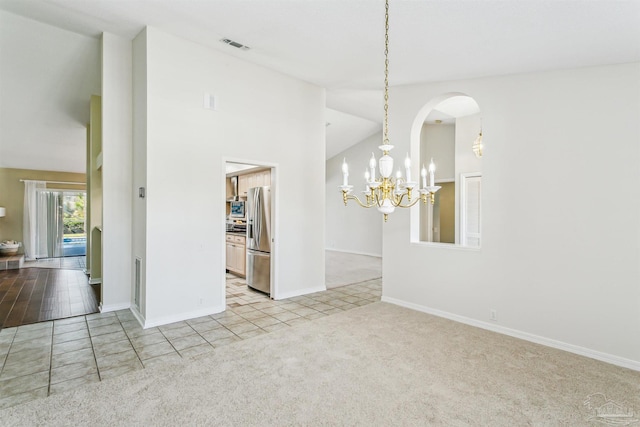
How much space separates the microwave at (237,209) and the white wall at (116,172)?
266 centimetres

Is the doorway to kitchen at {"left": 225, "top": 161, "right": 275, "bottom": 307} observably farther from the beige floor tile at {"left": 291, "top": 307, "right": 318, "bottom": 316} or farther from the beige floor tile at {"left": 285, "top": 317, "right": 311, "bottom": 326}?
the beige floor tile at {"left": 285, "top": 317, "right": 311, "bottom": 326}

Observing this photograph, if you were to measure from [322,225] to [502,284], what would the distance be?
2.87m

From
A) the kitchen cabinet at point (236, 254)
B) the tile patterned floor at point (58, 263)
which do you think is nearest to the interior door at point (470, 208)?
the kitchen cabinet at point (236, 254)

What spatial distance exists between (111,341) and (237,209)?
4.04m

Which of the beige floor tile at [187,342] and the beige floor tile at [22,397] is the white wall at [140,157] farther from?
the beige floor tile at [22,397]

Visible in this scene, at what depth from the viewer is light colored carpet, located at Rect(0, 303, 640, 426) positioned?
2215 mm

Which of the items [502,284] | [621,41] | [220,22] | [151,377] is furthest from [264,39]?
[502,284]

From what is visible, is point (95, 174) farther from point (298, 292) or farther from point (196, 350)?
point (196, 350)

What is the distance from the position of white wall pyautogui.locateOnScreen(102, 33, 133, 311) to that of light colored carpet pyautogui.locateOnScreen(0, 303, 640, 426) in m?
2.11

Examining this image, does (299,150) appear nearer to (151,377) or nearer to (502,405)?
(151,377)

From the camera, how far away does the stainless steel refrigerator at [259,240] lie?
17.1 ft

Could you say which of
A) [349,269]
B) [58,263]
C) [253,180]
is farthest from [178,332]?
[58,263]

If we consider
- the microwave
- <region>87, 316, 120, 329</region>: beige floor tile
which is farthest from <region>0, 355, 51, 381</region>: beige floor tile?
the microwave

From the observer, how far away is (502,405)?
7.80ft
